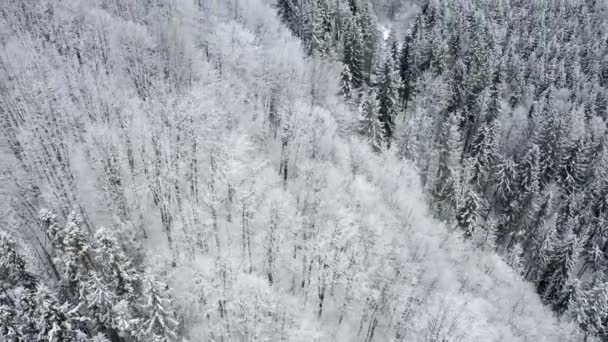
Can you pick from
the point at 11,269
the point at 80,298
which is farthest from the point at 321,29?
the point at 11,269

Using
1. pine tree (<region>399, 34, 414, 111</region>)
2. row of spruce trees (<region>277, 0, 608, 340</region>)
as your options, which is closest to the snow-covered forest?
row of spruce trees (<region>277, 0, 608, 340</region>)

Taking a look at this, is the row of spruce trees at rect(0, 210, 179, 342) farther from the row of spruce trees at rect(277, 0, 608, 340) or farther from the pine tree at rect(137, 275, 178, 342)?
the row of spruce trees at rect(277, 0, 608, 340)

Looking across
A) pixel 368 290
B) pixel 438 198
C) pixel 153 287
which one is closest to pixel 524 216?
pixel 438 198

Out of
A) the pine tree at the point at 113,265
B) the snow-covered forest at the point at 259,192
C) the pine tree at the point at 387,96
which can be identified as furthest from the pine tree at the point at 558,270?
the pine tree at the point at 113,265

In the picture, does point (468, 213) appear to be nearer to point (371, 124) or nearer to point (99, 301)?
point (371, 124)

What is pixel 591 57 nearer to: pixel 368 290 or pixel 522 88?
pixel 522 88

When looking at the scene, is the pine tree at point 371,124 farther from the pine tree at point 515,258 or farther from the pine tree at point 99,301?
the pine tree at point 99,301

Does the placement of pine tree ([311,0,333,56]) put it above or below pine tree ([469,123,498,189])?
above
